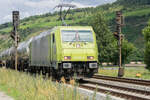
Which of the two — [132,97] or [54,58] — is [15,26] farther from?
[132,97]

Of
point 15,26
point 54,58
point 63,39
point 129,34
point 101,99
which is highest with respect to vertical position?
point 129,34

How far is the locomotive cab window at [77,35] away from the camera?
1758 cm

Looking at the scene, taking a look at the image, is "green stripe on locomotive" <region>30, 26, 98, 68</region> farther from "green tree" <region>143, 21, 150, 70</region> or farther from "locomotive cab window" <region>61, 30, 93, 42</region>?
"green tree" <region>143, 21, 150, 70</region>

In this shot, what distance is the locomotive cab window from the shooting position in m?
17.6

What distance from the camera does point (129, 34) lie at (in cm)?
18112

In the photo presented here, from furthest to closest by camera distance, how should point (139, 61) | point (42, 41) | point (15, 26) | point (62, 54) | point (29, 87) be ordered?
point (139, 61), point (15, 26), point (42, 41), point (62, 54), point (29, 87)

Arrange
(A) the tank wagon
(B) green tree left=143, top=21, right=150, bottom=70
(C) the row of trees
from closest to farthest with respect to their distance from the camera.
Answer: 1. (A) the tank wagon
2. (B) green tree left=143, top=21, right=150, bottom=70
3. (C) the row of trees

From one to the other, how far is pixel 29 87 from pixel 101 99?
2461 millimetres

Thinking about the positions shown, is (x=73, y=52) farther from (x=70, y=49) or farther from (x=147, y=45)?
(x=147, y=45)

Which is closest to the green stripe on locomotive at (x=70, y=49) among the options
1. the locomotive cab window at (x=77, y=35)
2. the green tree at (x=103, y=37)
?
the locomotive cab window at (x=77, y=35)

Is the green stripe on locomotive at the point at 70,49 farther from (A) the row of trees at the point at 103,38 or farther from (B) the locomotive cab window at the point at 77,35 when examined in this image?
(A) the row of trees at the point at 103,38

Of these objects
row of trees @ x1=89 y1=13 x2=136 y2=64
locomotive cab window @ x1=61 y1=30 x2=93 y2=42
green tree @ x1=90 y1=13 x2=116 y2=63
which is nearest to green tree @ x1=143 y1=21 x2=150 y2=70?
row of trees @ x1=89 y1=13 x2=136 y2=64

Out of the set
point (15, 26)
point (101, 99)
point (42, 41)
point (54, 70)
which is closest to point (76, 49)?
point (54, 70)

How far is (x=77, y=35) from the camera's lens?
1781 centimetres
